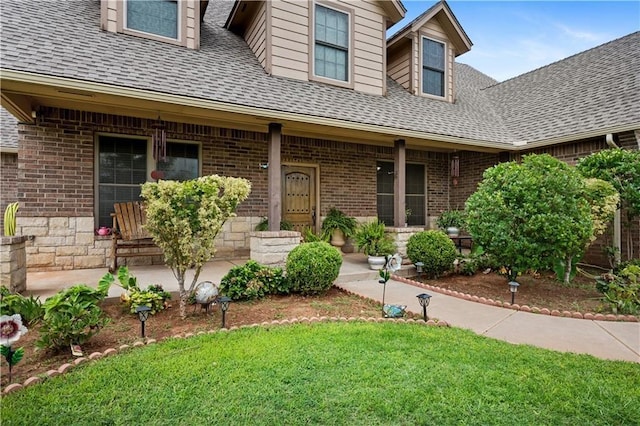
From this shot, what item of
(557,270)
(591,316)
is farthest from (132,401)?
(557,270)

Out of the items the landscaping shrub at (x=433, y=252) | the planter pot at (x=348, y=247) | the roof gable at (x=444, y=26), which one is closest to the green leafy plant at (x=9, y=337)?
the landscaping shrub at (x=433, y=252)

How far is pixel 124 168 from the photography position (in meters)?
6.38

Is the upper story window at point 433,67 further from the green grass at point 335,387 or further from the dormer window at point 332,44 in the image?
the green grass at point 335,387

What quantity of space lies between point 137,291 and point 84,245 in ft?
9.23

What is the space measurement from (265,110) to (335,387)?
174 inches

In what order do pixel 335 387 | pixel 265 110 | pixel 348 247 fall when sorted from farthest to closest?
pixel 348 247
pixel 265 110
pixel 335 387

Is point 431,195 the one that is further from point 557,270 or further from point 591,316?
point 591,316

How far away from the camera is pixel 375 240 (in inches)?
252

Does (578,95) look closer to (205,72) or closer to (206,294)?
(205,72)

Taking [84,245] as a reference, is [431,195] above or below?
above

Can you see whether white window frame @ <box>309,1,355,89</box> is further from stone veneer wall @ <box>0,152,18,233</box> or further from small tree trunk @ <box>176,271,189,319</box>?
stone veneer wall @ <box>0,152,18,233</box>

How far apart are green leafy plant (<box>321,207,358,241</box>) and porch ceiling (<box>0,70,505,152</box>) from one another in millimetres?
2017

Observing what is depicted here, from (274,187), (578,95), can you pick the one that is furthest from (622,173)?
(274,187)

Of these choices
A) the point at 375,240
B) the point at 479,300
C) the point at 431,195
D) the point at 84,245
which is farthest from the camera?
the point at 431,195
